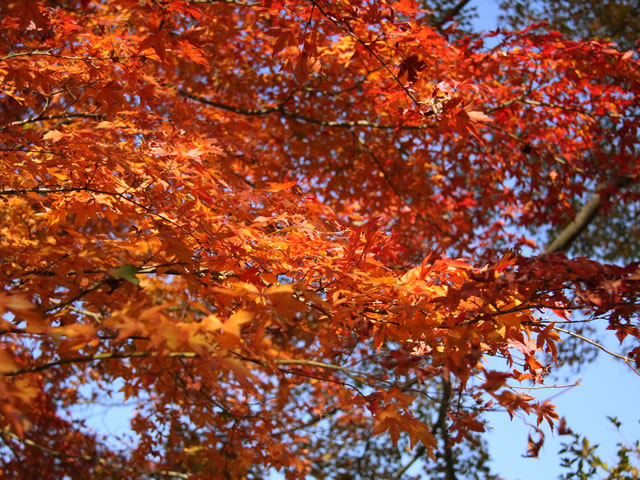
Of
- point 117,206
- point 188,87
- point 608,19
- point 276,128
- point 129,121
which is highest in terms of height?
point 608,19

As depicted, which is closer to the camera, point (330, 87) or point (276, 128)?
point (330, 87)

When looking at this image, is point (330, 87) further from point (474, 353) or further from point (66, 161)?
point (474, 353)

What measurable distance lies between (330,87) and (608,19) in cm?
536

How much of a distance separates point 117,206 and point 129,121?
97cm

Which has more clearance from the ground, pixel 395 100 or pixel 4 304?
pixel 395 100

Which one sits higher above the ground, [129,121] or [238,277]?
[129,121]

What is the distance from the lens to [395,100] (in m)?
3.30

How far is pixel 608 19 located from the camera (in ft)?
26.3

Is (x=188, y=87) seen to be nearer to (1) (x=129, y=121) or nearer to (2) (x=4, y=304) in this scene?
(1) (x=129, y=121)

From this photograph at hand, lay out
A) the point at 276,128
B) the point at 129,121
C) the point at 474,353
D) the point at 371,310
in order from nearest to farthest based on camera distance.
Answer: the point at 474,353, the point at 371,310, the point at 129,121, the point at 276,128

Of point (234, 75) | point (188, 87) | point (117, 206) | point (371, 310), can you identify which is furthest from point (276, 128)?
point (371, 310)

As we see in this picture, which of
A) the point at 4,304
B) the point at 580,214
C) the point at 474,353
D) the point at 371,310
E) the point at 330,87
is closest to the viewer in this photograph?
the point at 4,304

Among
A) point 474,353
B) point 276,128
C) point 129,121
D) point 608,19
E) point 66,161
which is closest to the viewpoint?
point 474,353

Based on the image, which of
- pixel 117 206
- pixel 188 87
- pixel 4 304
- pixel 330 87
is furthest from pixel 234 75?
pixel 4 304
